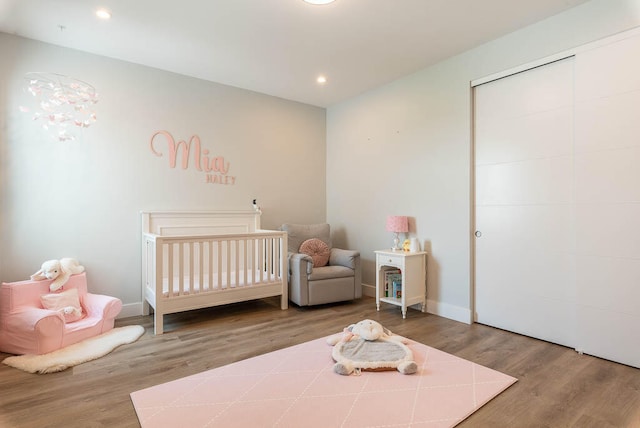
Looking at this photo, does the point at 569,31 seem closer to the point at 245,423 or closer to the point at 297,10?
the point at 297,10

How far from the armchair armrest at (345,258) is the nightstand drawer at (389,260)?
360 millimetres

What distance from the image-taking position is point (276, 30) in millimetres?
2852

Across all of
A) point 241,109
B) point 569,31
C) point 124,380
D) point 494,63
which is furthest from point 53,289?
point 569,31

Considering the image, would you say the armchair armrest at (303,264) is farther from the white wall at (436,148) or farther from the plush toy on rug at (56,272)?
the plush toy on rug at (56,272)

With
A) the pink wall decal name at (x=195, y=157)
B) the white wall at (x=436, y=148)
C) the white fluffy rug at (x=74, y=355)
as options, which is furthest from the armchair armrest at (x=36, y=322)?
the white wall at (x=436, y=148)

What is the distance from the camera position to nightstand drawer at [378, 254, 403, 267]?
3.52 meters

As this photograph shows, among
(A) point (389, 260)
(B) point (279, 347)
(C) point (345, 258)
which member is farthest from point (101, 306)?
(A) point (389, 260)

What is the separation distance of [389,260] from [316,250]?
0.96m

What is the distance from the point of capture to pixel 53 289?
2.84 metres

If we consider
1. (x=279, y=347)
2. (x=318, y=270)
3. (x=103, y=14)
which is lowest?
(x=279, y=347)

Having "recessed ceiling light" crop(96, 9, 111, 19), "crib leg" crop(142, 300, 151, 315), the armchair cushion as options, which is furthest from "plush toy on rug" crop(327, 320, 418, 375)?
"recessed ceiling light" crop(96, 9, 111, 19)

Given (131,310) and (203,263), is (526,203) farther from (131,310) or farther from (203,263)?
(131,310)

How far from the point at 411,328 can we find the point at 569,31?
9.18ft

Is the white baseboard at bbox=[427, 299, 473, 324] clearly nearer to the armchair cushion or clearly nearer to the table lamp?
the table lamp
